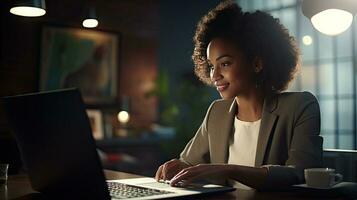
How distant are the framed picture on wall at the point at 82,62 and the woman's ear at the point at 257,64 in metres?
3.02

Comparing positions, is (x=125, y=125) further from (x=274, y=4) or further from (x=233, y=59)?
(x=233, y=59)

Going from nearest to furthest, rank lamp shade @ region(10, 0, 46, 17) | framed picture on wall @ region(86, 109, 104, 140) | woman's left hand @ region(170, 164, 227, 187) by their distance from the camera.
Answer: woman's left hand @ region(170, 164, 227, 187), lamp shade @ region(10, 0, 46, 17), framed picture on wall @ region(86, 109, 104, 140)

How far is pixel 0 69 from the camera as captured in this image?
3.68 meters

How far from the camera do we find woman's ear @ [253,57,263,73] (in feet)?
5.72

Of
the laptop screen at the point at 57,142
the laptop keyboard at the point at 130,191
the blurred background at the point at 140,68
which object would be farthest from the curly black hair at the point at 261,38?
the blurred background at the point at 140,68

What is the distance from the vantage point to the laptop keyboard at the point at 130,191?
107 centimetres

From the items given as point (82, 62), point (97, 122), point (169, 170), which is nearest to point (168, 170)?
point (169, 170)

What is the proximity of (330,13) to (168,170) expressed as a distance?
0.70m

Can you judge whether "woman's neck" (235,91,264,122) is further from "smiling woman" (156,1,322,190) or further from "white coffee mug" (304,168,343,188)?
"white coffee mug" (304,168,343,188)

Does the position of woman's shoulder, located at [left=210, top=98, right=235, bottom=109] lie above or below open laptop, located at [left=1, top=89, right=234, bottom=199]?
above

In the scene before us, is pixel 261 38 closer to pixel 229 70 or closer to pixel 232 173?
pixel 229 70

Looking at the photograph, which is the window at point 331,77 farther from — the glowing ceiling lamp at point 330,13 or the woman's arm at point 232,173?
the woman's arm at point 232,173

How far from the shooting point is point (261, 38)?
1759mm

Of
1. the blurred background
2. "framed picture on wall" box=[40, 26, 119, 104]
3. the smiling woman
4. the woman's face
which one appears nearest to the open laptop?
the smiling woman
